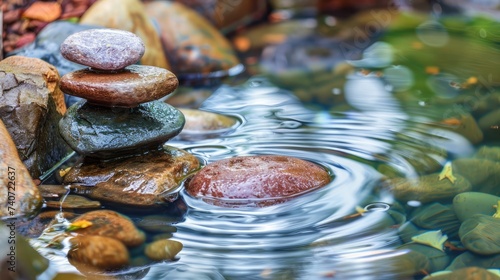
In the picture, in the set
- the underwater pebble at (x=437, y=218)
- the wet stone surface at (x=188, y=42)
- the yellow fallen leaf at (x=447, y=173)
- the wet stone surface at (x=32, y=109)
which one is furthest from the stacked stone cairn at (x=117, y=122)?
the wet stone surface at (x=188, y=42)

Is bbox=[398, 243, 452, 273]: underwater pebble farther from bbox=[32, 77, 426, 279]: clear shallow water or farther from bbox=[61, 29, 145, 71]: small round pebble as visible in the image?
bbox=[61, 29, 145, 71]: small round pebble

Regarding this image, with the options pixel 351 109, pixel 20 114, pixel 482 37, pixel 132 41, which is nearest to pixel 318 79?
pixel 351 109

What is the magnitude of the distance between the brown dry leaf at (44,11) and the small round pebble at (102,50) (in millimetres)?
1990

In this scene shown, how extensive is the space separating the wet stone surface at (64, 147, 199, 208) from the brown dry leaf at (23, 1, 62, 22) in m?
2.21

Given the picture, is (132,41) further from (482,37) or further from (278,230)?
(482,37)

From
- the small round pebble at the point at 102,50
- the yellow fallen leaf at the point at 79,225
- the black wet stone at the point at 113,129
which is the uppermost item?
the small round pebble at the point at 102,50

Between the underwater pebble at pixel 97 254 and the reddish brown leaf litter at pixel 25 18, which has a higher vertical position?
the reddish brown leaf litter at pixel 25 18

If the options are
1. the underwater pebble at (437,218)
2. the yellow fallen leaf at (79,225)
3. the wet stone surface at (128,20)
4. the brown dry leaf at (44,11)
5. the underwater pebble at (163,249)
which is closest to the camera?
the underwater pebble at (163,249)

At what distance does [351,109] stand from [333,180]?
1547 millimetres

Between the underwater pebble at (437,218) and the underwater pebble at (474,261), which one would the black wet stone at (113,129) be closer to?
the underwater pebble at (437,218)

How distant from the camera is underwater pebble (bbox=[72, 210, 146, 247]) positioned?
3123 mm

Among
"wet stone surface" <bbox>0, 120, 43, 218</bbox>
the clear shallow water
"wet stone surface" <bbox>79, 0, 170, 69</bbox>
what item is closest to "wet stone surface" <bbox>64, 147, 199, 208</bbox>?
the clear shallow water

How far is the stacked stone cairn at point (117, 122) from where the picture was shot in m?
3.65

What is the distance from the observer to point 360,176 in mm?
3934
